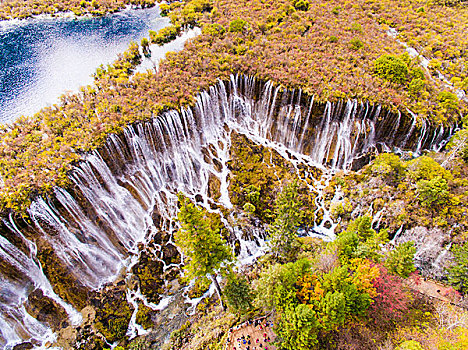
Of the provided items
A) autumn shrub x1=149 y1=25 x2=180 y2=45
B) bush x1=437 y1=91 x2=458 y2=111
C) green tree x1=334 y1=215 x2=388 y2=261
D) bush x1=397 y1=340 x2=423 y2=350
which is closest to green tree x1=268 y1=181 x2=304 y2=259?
green tree x1=334 y1=215 x2=388 y2=261

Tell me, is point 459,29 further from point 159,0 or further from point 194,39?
point 159,0

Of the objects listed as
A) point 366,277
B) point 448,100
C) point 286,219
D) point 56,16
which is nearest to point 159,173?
point 286,219

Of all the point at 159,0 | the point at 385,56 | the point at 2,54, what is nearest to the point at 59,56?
the point at 2,54

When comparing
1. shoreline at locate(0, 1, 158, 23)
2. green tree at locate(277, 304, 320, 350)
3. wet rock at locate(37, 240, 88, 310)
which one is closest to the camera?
green tree at locate(277, 304, 320, 350)

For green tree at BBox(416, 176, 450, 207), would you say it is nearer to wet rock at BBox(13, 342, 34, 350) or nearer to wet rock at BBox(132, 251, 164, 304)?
wet rock at BBox(132, 251, 164, 304)

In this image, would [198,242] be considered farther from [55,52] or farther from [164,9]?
[164,9]
